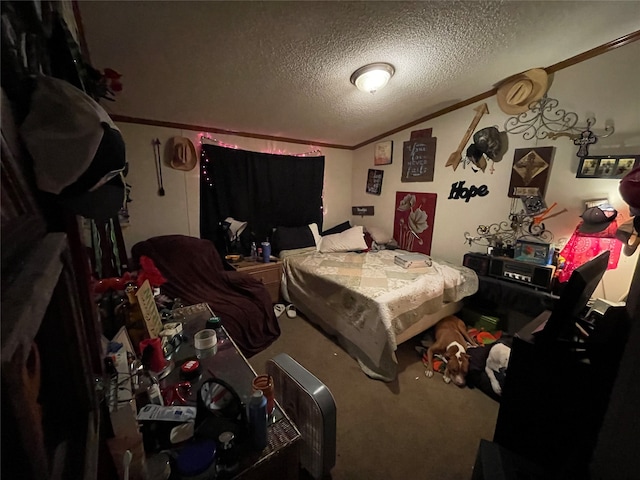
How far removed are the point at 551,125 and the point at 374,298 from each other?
204cm

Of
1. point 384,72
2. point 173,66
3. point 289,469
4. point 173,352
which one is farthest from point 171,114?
point 289,469

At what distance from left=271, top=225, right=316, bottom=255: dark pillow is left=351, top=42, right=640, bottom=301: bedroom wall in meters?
1.52

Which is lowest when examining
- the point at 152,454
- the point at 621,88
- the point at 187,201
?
the point at 152,454

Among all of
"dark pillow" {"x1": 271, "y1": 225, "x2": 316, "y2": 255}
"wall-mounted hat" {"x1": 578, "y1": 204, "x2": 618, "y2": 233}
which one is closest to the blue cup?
"dark pillow" {"x1": 271, "y1": 225, "x2": 316, "y2": 255}

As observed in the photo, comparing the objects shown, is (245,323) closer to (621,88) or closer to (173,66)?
(173,66)

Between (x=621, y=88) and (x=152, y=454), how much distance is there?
3244mm

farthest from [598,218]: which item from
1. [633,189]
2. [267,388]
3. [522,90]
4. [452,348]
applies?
[267,388]

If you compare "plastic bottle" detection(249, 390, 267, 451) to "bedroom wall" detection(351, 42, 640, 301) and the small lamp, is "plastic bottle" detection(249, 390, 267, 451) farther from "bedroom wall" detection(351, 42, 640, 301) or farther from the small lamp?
"bedroom wall" detection(351, 42, 640, 301)

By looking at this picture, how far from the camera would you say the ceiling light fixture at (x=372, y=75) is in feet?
6.22

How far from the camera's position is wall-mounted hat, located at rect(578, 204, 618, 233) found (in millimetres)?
1763

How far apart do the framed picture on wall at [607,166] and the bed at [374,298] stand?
1.11 metres

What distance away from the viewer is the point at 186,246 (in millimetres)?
2385

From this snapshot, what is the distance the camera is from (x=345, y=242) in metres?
3.34

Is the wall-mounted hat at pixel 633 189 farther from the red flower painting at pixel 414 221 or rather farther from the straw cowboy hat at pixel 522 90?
the red flower painting at pixel 414 221
